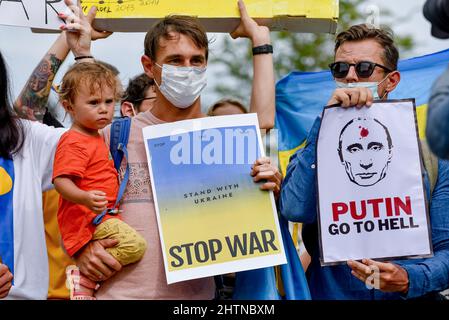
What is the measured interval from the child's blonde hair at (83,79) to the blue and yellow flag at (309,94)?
1.42 m

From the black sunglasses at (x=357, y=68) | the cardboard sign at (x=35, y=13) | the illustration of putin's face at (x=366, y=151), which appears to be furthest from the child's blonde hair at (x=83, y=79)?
the illustration of putin's face at (x=366, y=151)

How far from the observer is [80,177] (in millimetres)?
4727

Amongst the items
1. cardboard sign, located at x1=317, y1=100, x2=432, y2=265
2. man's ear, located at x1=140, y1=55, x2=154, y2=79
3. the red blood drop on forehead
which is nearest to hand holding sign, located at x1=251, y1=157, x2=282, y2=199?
cardboard sign, located at x1=317, y1=100, x2=432, y2=265

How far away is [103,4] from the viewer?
216 inches

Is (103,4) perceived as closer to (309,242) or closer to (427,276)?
(309,242)

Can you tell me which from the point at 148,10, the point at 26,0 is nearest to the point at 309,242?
the point at 148,10

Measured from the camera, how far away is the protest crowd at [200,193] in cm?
467

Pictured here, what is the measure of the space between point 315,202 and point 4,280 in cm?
158

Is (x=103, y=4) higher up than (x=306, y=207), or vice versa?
(x=103, y=4)

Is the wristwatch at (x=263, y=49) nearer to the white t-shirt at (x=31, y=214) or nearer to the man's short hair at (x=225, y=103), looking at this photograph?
the white t-shirt at (x=31, y=214)

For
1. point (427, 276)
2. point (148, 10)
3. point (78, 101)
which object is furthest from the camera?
point (148, 10)

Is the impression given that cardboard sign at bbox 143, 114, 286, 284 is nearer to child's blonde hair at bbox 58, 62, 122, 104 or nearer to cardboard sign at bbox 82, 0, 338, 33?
child's blonde hair at bbox 58, 62, 122, 104

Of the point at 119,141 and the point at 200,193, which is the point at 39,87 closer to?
the point at 119,141
